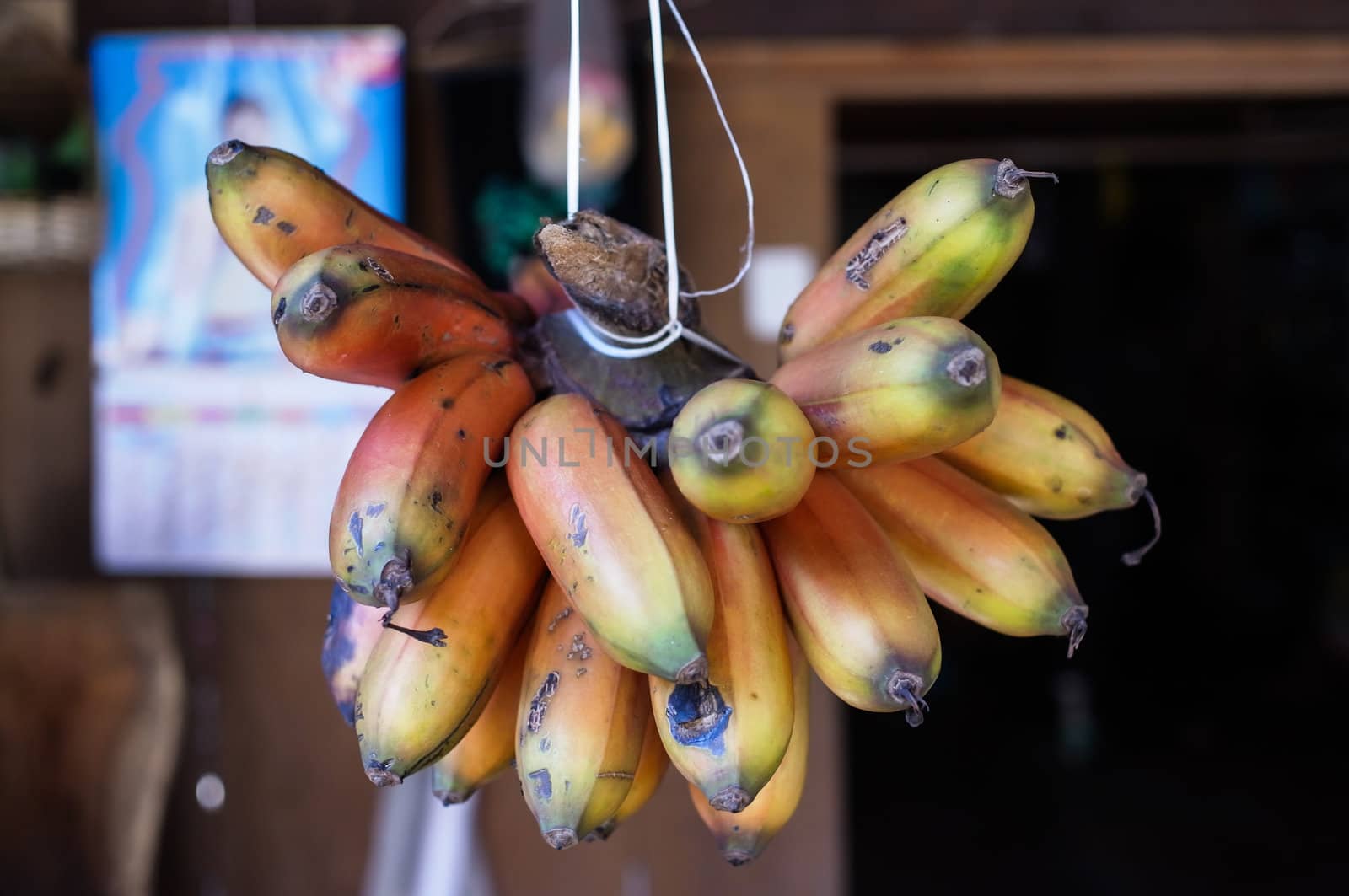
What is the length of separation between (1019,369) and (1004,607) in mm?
4706

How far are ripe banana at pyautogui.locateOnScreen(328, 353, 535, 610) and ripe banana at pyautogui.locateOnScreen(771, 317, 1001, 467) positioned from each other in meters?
0.22

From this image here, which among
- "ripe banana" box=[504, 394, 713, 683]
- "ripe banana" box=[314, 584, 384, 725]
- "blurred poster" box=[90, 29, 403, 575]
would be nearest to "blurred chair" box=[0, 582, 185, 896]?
"blurred poster" box=[90, 29, 403, 575]

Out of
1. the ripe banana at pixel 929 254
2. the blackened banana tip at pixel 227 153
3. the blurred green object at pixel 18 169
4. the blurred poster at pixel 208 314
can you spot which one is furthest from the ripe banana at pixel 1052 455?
the blurred green object at pixel 18 169

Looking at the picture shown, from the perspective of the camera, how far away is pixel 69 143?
2172 millimetres

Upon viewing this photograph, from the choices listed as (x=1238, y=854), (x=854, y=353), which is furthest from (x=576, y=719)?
(x=1238, y=854)

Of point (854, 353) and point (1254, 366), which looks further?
point (1254, 366)

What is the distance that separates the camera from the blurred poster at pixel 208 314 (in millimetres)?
2262

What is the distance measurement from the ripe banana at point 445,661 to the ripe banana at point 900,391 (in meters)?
0.23

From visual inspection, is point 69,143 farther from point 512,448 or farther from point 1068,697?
point 1068,697

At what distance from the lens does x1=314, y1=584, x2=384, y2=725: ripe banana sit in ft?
2.46

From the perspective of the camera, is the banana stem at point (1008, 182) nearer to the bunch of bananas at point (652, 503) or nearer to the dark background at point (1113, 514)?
the bunch of bananas at point (652, 503)

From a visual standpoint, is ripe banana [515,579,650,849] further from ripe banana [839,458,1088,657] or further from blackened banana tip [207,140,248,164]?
blackened banana tip [207,140,248,164]

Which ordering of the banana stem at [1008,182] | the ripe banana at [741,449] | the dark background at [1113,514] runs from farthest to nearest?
1. the dark background at [1113,514]
2. the banana stem at [1008,182]
3. the ripe banana at [741,449]

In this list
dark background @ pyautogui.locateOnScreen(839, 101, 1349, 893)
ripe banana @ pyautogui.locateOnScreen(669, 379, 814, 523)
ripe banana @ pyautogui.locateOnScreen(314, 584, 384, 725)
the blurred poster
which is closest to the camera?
ripe banana @ pyautogui.locateOnScreen(669, 379, 814, 523)
